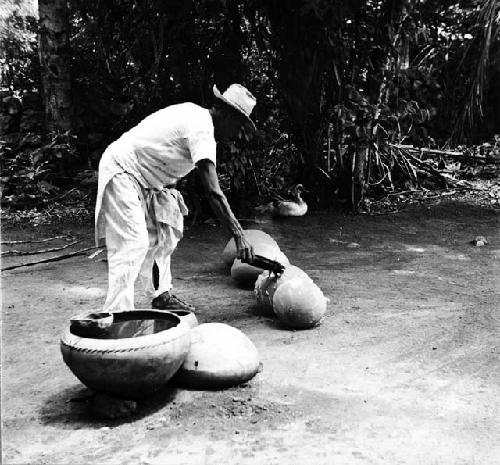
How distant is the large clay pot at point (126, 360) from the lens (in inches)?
112

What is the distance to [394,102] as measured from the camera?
8781 mm

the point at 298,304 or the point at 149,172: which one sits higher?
the point at 149,172

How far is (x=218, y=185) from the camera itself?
3705mm

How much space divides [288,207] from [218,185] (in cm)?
465

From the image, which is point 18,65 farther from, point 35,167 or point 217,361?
point 217,361

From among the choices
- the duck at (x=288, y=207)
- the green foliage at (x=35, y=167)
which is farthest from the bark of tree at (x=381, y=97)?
the green foliage at (x=35, y=167)

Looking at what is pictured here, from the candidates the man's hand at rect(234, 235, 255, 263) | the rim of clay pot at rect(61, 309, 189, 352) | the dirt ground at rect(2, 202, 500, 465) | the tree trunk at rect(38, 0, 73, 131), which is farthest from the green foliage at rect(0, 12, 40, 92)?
the rim of clay pot at rect(61, 309, 189, 352)

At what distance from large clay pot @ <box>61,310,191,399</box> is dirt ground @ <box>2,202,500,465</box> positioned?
0.54ft

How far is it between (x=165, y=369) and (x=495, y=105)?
10.1 m

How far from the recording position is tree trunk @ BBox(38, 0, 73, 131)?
971 centimetres

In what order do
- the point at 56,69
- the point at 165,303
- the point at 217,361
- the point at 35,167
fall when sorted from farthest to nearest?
the point at 56,69
the point at 35,167
the point at 165,303
the point at 217,361

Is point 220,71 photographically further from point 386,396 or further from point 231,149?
point 386,396

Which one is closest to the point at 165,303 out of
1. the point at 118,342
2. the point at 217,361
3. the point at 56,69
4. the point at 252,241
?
the point at 217,361

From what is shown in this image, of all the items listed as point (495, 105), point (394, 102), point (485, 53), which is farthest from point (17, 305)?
point (495, 105)
